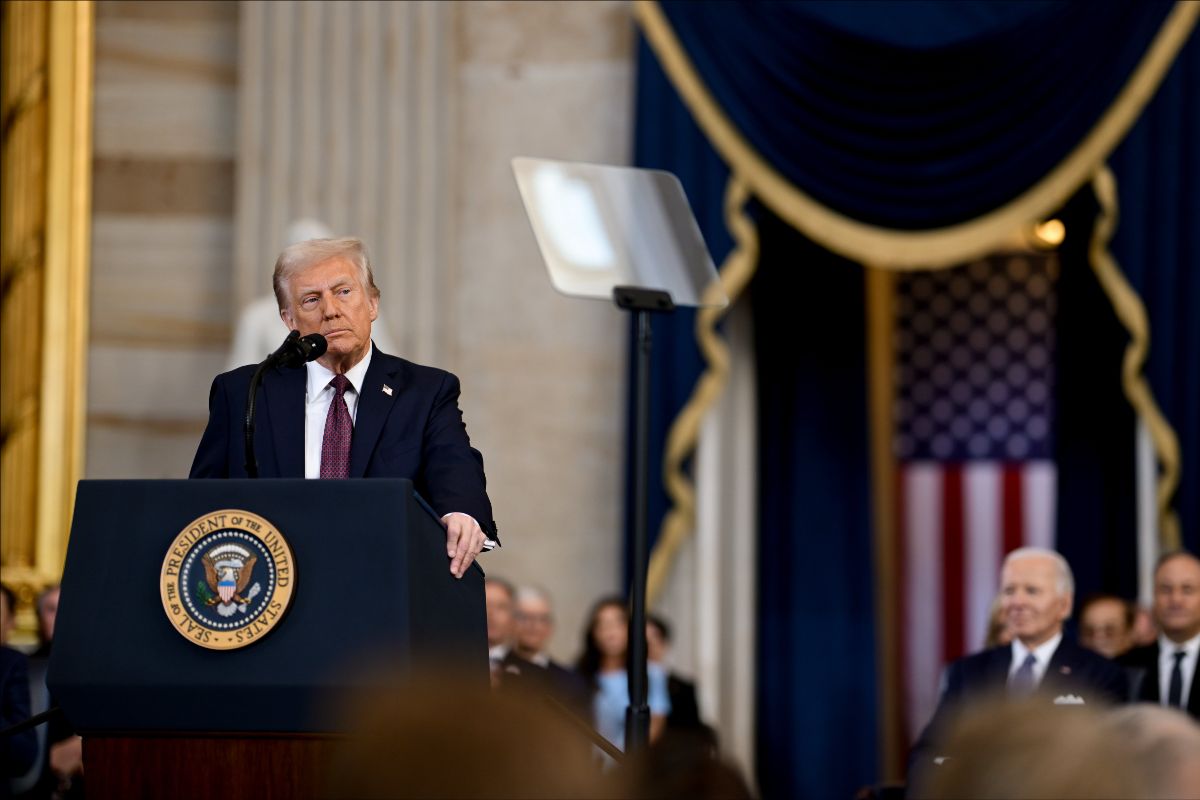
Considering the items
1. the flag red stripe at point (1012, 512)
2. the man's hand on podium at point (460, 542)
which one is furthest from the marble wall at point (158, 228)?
the man's hand on podium at point (460, 542)

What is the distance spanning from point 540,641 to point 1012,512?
349cm

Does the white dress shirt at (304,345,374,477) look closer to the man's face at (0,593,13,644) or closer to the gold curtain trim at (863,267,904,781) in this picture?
the man's face at (0,593,13,644)

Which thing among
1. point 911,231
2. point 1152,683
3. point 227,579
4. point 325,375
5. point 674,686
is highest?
point 911,231

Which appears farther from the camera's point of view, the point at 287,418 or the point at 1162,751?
the point at 287,418

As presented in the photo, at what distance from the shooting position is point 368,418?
3.43 metres

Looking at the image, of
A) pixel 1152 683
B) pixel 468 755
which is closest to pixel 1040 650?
pixel 1152 683

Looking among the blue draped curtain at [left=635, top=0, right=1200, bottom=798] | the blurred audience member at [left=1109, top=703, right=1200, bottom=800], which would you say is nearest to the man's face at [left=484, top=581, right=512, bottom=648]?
the blue draped curtain at [left=635, top=0, right=1200, bottom=798]

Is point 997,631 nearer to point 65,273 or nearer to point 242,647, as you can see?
point 65,273

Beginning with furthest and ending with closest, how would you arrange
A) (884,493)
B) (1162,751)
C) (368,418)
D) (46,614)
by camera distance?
(884,493) < (46,614) < (368,418) < (1162,751)

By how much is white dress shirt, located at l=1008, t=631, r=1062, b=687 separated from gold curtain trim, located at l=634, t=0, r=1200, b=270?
1.93 metres

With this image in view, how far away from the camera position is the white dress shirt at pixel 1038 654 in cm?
578

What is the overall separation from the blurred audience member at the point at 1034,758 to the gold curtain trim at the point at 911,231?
5.91 meters

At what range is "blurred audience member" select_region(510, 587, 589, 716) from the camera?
664 cm

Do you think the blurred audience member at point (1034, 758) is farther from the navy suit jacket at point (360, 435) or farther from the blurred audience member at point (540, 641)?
the blurred audience member at point (540, 641)
